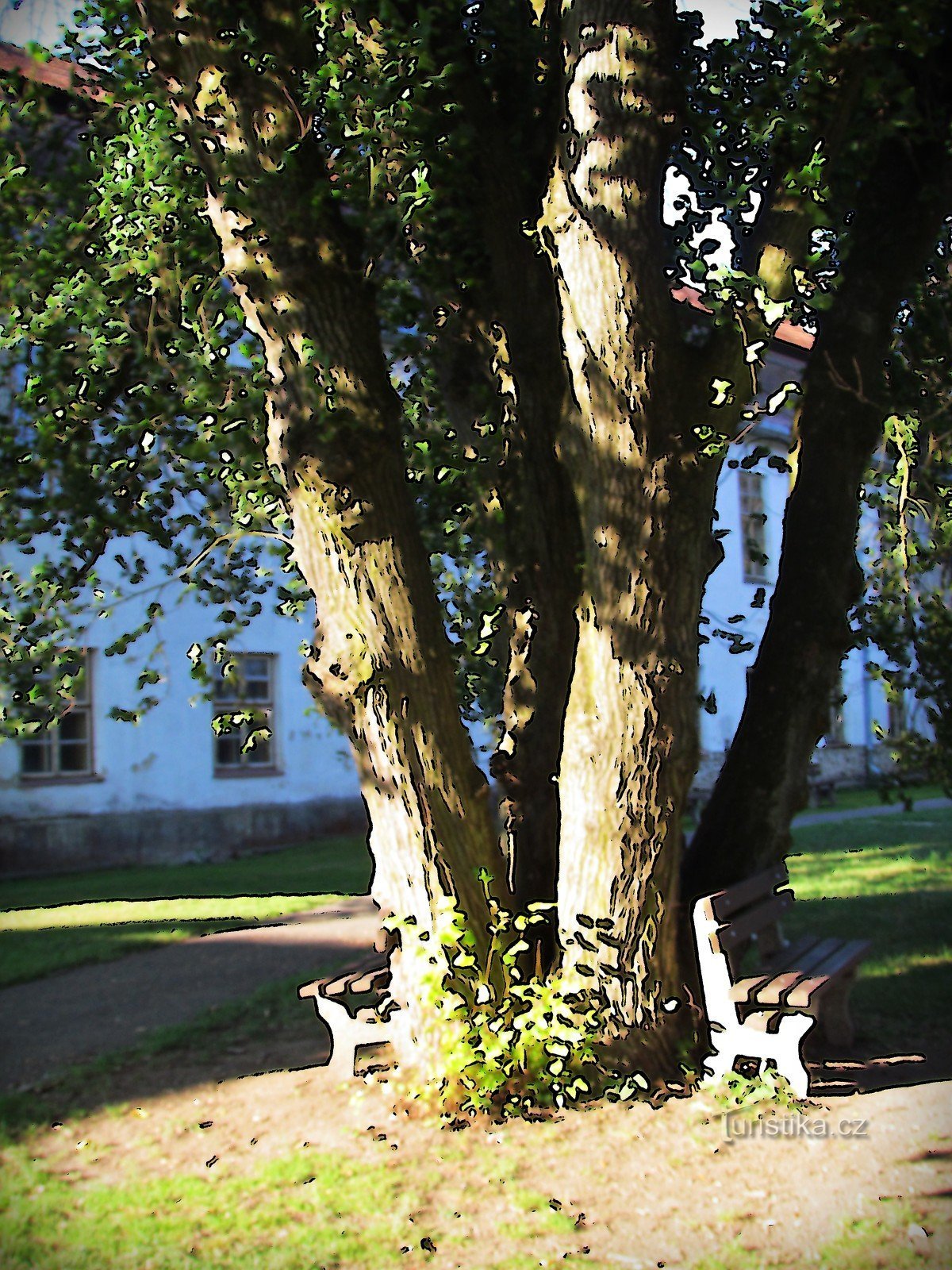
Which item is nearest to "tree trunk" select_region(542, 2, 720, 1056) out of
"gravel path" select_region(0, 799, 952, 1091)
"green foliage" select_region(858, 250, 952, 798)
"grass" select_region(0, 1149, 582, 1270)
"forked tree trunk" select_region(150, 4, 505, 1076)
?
"forked tree trunk" select_region(150, 4, 505, 1076)

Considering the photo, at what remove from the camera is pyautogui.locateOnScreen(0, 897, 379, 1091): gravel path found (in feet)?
22.2

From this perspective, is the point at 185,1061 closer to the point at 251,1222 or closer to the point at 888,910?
the point at 251,1222

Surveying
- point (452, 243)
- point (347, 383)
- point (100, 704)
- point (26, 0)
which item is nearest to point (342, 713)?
point (347, 383)

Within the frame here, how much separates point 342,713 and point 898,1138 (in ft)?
8.33

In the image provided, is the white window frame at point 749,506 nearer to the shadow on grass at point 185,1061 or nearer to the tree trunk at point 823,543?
the tree trunk at point 823,543

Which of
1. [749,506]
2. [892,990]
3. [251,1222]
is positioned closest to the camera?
[251,1222]

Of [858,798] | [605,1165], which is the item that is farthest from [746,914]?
[858,798]

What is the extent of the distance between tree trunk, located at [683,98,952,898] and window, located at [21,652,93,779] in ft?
36.4

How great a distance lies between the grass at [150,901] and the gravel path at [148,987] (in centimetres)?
39

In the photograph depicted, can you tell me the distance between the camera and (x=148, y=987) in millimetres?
8203

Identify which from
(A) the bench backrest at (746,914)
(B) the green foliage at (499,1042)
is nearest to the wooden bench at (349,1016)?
(B) the green foliage at (499,1042)

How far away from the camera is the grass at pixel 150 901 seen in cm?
970

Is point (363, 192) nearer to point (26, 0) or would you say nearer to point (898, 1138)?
point (26, 0)

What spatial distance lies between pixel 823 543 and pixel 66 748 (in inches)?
482
